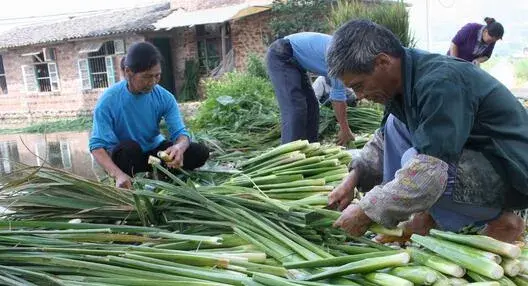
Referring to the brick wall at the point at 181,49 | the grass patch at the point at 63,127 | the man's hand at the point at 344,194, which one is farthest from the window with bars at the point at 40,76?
the man's hand at the point at 344,194

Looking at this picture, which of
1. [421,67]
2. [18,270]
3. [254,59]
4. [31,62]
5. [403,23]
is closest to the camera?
[18,270]

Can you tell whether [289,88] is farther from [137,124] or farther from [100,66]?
[100,66]

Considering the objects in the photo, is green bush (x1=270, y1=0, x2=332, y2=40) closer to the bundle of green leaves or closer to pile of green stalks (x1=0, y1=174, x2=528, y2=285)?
the bundle of green leaves

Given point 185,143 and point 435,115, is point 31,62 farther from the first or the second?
point 435,115

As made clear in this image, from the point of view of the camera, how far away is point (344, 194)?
2.42 metres

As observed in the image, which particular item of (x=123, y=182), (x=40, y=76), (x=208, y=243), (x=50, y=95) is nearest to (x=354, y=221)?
(x=208, y=243)

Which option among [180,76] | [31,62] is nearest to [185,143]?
[180,76]

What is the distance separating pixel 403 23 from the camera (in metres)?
8.86

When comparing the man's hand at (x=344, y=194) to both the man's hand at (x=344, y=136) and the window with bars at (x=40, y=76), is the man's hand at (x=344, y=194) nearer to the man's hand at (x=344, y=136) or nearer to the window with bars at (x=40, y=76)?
the man's hand at (x=344, y=136)

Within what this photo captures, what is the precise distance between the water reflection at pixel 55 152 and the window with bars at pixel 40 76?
5.29m

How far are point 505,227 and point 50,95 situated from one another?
20.4 meters

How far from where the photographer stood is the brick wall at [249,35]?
15680 mm

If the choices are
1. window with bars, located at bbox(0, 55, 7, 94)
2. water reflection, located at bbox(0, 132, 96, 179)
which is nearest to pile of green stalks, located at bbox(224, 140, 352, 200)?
water reflection, located at bbox(0, 132, 96, 179)

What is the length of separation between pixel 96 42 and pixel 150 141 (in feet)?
50.0
